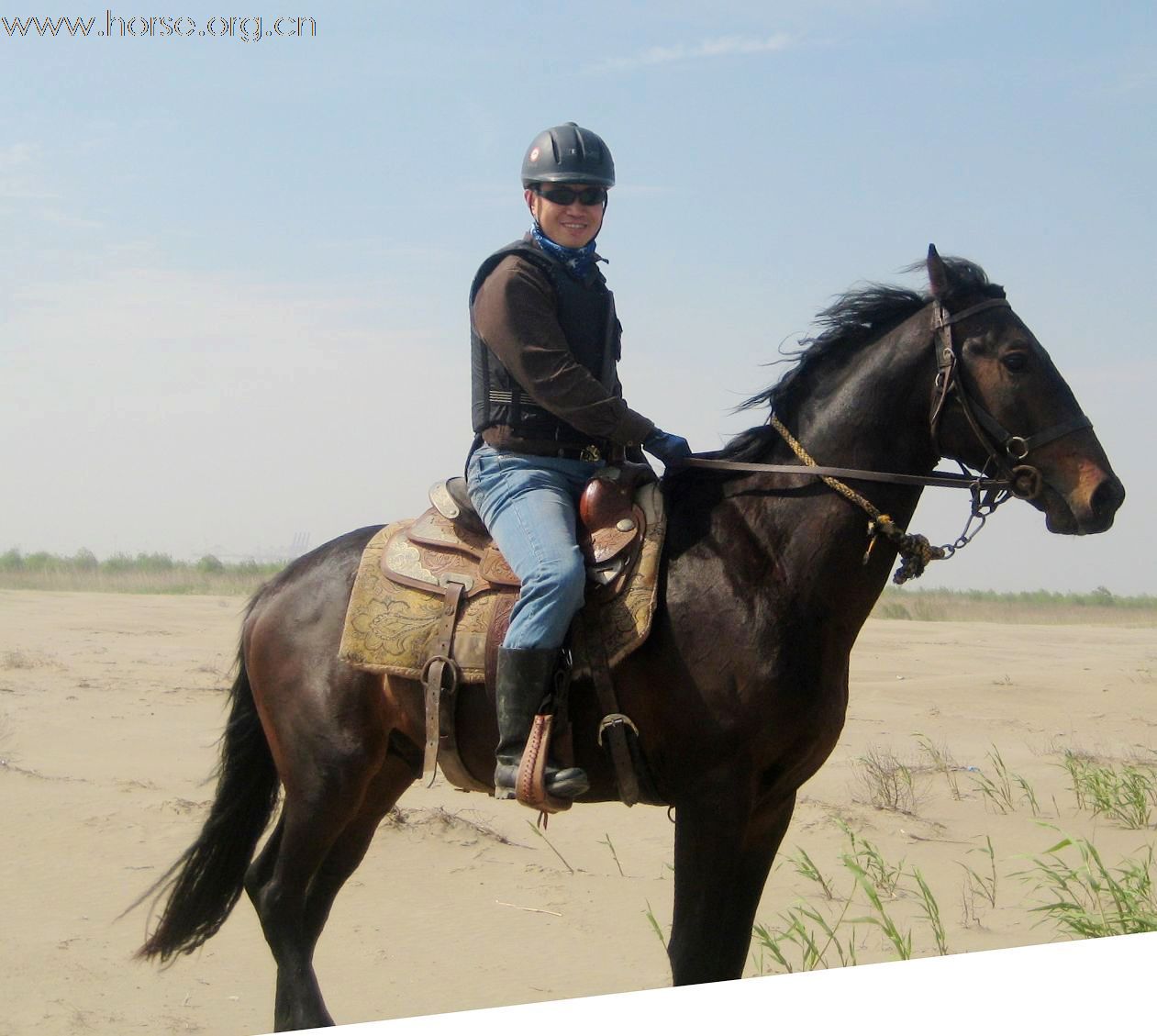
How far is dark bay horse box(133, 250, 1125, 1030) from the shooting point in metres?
3.18

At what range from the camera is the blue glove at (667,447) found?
3.59 m

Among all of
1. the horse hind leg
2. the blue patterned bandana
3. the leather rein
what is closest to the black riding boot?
the horse hind leg

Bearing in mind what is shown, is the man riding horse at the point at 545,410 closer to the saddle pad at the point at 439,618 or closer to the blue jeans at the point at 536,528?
the blue jeans at the point at 536,528

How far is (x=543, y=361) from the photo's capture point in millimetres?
3443

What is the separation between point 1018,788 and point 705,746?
14.5 feet

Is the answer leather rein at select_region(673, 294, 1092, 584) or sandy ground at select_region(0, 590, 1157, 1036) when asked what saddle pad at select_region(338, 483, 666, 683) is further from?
sandy ground at select_region(0, 590, 1157, 1036)

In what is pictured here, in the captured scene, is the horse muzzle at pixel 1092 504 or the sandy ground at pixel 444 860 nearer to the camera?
the horse muzzle at pixel 1092 504

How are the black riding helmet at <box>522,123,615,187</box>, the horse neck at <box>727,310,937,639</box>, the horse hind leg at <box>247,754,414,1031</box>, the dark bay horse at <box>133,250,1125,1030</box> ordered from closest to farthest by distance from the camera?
1. the dark bay horse at <box>133,250,1125,1030</box>
2. the horse neck at <box>727,310,937,639</box>
3. the black riding helmet at <box>522,123,615,187</box>
4. the horse hind leg at <box>247,754,414,1031</box>

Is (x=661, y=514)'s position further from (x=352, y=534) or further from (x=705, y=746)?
(x=352, y=534)

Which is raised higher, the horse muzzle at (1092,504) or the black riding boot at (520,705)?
the horse muzzle at (1092,504)

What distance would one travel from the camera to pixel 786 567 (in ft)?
10.9

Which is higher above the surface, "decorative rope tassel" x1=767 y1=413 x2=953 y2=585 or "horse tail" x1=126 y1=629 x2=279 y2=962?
"decorative rope tassel" x1=767 y1=413 x2=953 y2=585

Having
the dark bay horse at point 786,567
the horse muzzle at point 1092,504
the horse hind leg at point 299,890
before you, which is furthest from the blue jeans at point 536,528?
the horse muzzle at point 1092,504

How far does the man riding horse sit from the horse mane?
0.75ft
